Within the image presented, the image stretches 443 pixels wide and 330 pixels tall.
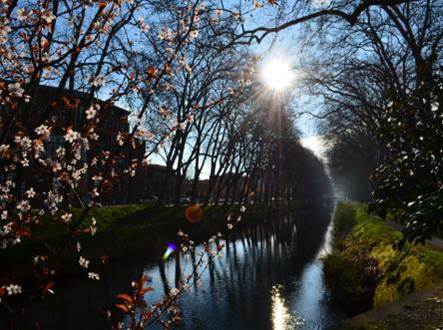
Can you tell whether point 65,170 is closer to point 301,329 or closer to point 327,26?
point 301,329

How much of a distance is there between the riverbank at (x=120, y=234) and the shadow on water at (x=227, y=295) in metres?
1.50

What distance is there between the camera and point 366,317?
312 inches

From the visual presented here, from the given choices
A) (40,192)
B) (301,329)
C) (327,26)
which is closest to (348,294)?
(301,329)

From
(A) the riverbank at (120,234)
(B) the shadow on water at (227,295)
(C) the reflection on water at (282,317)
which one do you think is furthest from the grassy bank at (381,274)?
(A) the riverbank at (120,234)

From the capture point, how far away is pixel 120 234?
Answer: 22.7 metres

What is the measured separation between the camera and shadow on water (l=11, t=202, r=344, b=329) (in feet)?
37.8

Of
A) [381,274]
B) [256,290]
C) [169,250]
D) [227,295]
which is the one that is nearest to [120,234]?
[169,250]

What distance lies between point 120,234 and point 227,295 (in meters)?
9.95

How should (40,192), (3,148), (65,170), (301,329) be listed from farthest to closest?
(301,329)
(40,192)
(65,170)
(3,148)

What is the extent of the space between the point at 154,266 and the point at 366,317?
12.8 metres

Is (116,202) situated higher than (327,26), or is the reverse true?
(327,26)

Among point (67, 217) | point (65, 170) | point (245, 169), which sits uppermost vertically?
point (245, 169)

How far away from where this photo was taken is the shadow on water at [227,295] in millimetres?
11523

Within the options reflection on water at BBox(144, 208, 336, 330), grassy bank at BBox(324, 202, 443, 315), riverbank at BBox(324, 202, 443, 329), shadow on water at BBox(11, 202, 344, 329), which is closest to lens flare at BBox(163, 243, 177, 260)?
shadow on water at BBox(11, 202, 344, 329)
